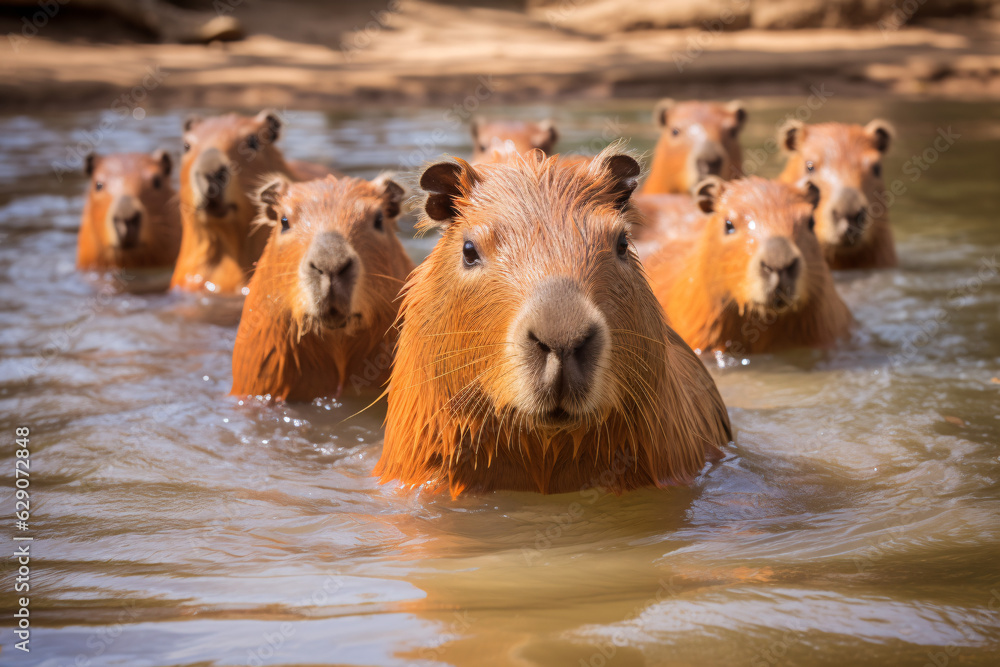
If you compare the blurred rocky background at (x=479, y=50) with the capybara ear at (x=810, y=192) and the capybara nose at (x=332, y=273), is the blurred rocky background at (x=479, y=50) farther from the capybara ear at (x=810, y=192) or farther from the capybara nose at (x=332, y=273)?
the capybara nose at (x=332, y=273)

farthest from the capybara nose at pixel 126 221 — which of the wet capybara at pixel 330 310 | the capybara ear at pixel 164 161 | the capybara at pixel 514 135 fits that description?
the wet capybara at pixel 330 310

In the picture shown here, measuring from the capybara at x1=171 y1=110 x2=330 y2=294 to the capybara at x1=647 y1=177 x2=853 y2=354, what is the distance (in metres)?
2.85

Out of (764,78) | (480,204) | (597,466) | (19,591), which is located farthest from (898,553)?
(764,78)

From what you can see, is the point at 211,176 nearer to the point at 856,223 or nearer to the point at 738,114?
the point at 856,223

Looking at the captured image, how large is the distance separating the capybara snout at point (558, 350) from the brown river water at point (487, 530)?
53 cm

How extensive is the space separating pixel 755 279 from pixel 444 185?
2.48 m

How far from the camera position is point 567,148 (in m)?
12.7

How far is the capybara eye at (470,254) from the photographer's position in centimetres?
310

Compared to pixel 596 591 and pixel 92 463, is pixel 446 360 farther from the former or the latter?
pixel 92 463

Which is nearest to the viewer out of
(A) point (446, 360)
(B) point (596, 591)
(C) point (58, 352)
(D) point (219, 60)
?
(B) point (596, 591)

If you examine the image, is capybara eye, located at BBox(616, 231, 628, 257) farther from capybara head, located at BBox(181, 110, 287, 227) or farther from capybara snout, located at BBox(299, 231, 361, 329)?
capybara head, located at BBox(181, 110, 287, 227)

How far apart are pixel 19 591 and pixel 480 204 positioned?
1.81 meters

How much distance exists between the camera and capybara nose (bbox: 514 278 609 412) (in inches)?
105

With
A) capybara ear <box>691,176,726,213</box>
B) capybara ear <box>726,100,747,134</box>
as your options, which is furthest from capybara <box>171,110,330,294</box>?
capybara ear <box>726,100,747,134</box>
